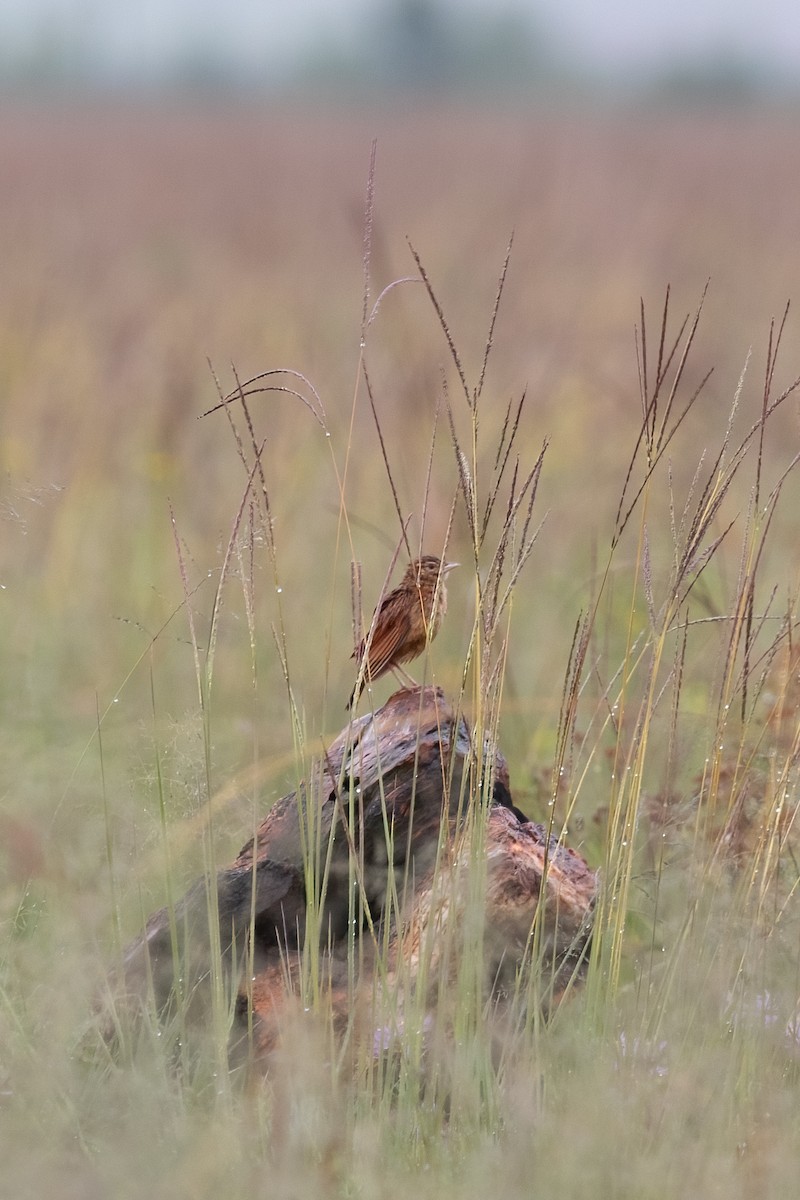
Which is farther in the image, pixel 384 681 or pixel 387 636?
pixel 384 681

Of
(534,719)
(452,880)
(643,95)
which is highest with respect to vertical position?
(643,95)

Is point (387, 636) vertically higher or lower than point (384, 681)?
higher

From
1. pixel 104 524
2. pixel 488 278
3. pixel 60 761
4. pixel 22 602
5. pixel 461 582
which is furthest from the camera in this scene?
pixel 488 278

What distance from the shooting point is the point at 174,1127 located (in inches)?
81.2

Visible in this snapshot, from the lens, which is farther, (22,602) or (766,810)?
(22,602)

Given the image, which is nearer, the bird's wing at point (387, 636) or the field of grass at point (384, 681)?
the field of grass at point (384, 681)

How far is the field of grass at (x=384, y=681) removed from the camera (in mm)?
2078

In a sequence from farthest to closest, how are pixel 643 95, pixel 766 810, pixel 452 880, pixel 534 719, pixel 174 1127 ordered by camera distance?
pixel 643 95 → pixel 534 719 → pixel 766 810 → pixel 452 880 → pixel 174 1127

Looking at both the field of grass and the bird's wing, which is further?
the bird's wing

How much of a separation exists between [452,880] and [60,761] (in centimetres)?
150

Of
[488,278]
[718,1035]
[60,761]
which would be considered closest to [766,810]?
[718,1035]

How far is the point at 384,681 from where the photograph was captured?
173 inches

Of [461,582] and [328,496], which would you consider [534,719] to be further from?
[328,496]

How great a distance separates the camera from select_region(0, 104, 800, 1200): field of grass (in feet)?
6.82
